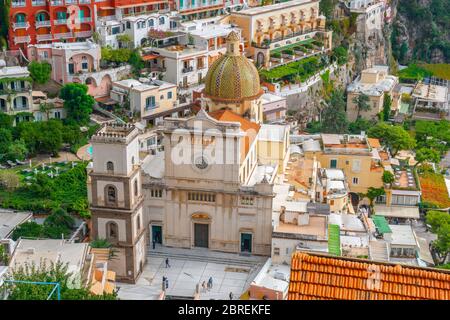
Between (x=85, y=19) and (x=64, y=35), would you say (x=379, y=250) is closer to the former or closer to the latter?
(x=64, y=35)

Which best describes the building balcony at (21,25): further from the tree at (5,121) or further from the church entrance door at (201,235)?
the church entrance door at (201,235)

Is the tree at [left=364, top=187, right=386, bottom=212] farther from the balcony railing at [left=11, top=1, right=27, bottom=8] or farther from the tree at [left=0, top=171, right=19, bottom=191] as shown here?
the balcony railing at [left=11, top=1, right=27, bottom=8]

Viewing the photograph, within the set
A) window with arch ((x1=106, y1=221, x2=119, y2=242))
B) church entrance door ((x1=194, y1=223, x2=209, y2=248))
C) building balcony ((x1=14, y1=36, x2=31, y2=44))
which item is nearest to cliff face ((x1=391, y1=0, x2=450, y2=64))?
building balcony ((x1=14, y1=36, x2=31, y2=44))

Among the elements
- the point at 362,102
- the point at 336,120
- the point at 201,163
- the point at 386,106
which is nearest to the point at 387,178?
the point at 336,120

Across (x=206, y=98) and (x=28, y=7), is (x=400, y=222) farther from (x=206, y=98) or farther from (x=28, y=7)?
(x=28, y=7)
